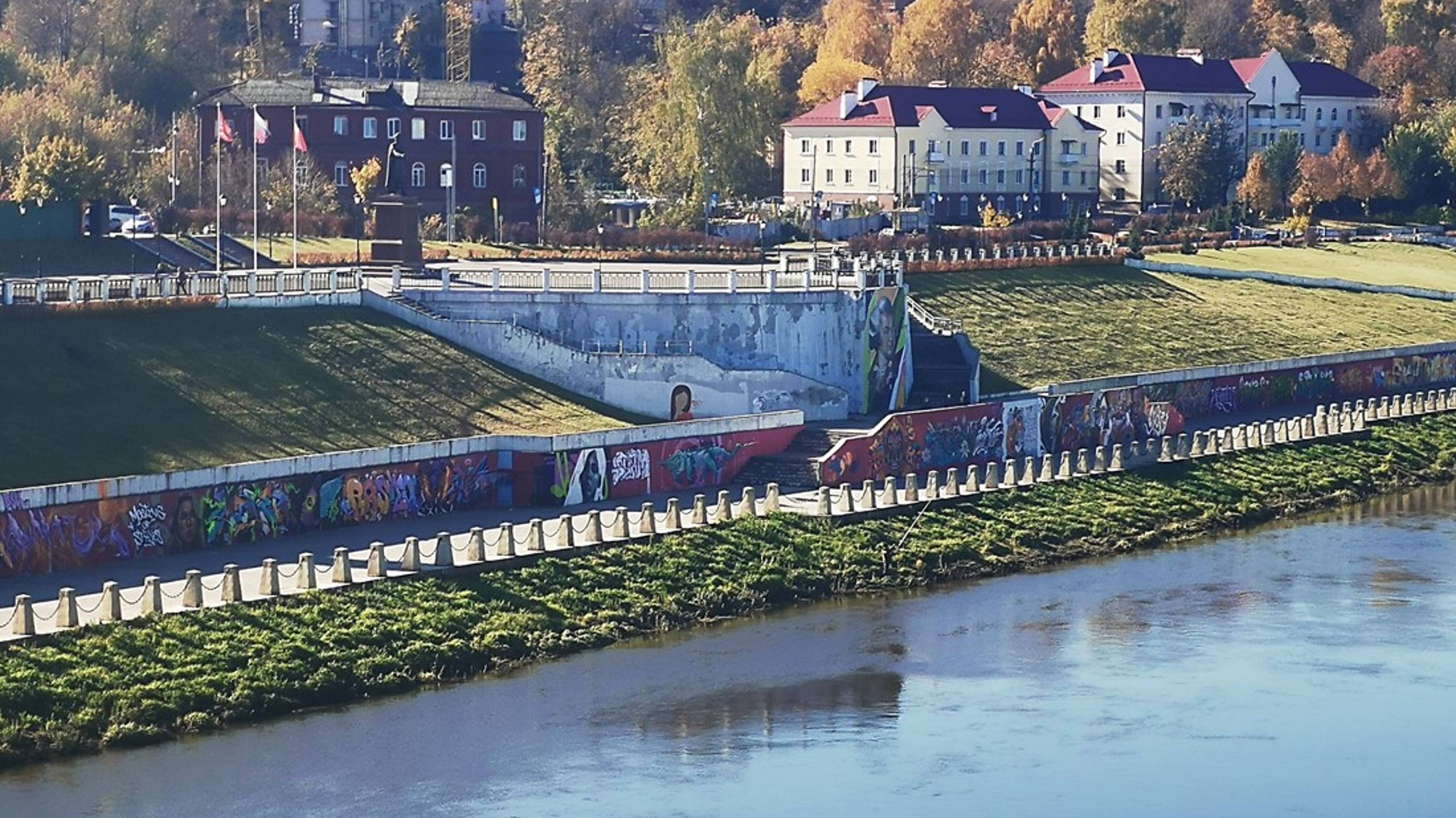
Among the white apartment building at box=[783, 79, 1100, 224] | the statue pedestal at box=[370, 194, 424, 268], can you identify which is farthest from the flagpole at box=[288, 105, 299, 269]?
the white apartment building at box=[783, 79, 1100, 224]

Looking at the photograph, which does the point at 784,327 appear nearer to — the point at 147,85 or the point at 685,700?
the point at 685,700

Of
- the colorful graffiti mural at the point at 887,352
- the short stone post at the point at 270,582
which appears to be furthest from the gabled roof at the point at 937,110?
the short stone post at the point at 270,582

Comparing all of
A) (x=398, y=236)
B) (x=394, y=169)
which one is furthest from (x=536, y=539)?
(x=394, y=169)

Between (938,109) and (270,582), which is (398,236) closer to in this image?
(270,582)

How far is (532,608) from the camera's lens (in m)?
50.9

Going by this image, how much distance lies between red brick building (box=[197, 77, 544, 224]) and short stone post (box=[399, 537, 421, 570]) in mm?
58188

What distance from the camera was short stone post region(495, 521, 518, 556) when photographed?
5306cm

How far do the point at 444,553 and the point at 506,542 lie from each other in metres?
2.77

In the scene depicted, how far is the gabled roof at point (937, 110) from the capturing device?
437 feet

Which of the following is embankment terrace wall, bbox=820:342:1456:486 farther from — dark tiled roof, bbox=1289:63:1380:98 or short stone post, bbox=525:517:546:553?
dark tiled roof, bbox=1289:63:1380:98

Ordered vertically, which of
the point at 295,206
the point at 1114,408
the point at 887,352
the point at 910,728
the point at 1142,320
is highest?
the point at 295,206

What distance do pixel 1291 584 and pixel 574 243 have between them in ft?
148

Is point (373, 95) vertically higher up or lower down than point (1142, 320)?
higher up

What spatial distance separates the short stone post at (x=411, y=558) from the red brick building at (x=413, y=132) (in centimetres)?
5819
